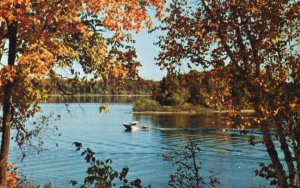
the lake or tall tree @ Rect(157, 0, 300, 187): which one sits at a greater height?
tall tree @ Rect(157, 0, 300, 187)

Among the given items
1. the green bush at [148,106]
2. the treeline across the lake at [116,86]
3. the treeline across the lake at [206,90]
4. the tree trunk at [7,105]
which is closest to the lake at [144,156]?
the tree trunk at [7,105]

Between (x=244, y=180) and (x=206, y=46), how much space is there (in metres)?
24.2

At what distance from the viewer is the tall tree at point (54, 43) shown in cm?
1186

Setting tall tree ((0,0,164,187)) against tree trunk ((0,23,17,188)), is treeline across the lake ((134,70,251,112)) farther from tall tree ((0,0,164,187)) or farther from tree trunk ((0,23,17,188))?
tree trunk ((0,23,17,188))

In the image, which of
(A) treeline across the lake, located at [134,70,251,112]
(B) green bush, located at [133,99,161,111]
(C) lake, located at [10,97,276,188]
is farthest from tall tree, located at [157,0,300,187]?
(B) green bush, located at [133,99,161,111]

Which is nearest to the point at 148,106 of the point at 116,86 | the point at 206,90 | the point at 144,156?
the point at 144,156

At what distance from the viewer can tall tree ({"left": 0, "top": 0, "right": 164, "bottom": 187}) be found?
38.9 feet

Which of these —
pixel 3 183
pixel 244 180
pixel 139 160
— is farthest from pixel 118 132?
pixel 3 183

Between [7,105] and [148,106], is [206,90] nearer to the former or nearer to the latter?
[7,105]

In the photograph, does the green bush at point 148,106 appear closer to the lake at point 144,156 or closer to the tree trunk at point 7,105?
the lake at point 144,156

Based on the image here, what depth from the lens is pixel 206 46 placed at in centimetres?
1329

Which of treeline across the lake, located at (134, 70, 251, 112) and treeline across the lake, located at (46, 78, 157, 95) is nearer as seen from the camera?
treeline across the lake, located at (134, 70, 251, 112)

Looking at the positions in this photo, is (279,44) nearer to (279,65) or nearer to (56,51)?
(279,65)

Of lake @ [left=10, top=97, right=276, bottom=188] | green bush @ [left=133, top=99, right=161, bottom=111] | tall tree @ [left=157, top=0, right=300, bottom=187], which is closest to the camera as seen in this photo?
tall tree @ [left=157, top=0, right=300, bottom=187]
